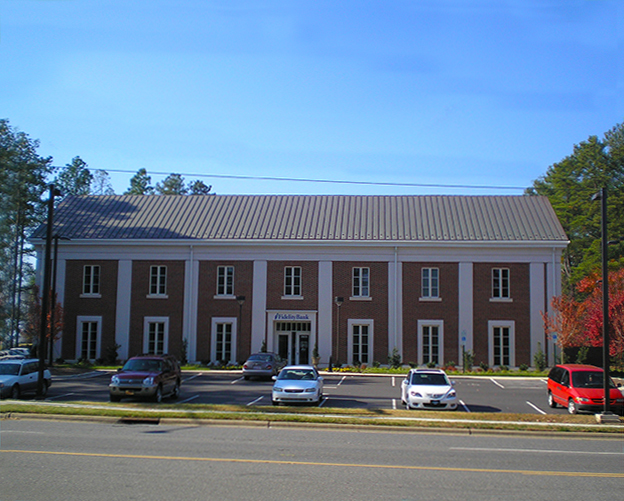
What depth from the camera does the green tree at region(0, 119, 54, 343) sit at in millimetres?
42125

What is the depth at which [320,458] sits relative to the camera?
11641mm

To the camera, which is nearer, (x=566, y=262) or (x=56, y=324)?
(x=56, y=324)

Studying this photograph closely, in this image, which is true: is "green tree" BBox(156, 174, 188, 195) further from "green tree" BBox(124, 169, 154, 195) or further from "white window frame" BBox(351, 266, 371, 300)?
"white window frame" BBox(351, 266, 371, 300)

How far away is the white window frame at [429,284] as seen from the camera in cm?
3844

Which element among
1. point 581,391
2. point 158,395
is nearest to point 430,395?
point 581,391

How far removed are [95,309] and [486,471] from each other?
34.3m

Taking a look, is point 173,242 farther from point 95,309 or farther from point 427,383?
point 427,383

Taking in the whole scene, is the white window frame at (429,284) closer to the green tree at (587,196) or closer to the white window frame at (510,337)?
the white window frame at (510,337)

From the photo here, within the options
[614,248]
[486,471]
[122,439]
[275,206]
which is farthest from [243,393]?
[614,248]

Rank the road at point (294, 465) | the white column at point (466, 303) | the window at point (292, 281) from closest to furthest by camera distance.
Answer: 1. the road at point (294, 465)
2. the white column at point (466, 303)
3. the window at point (292, 281)

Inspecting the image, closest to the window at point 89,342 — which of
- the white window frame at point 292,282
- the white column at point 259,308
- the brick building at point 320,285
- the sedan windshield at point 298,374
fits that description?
the brick building at point 320,285

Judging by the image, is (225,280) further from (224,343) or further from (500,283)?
(500,283)

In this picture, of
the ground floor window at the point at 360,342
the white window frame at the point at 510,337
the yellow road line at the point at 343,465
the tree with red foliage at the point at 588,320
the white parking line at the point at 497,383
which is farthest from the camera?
the ground floor window at the point at 360,342

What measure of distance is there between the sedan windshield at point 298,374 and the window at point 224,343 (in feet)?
60.1
